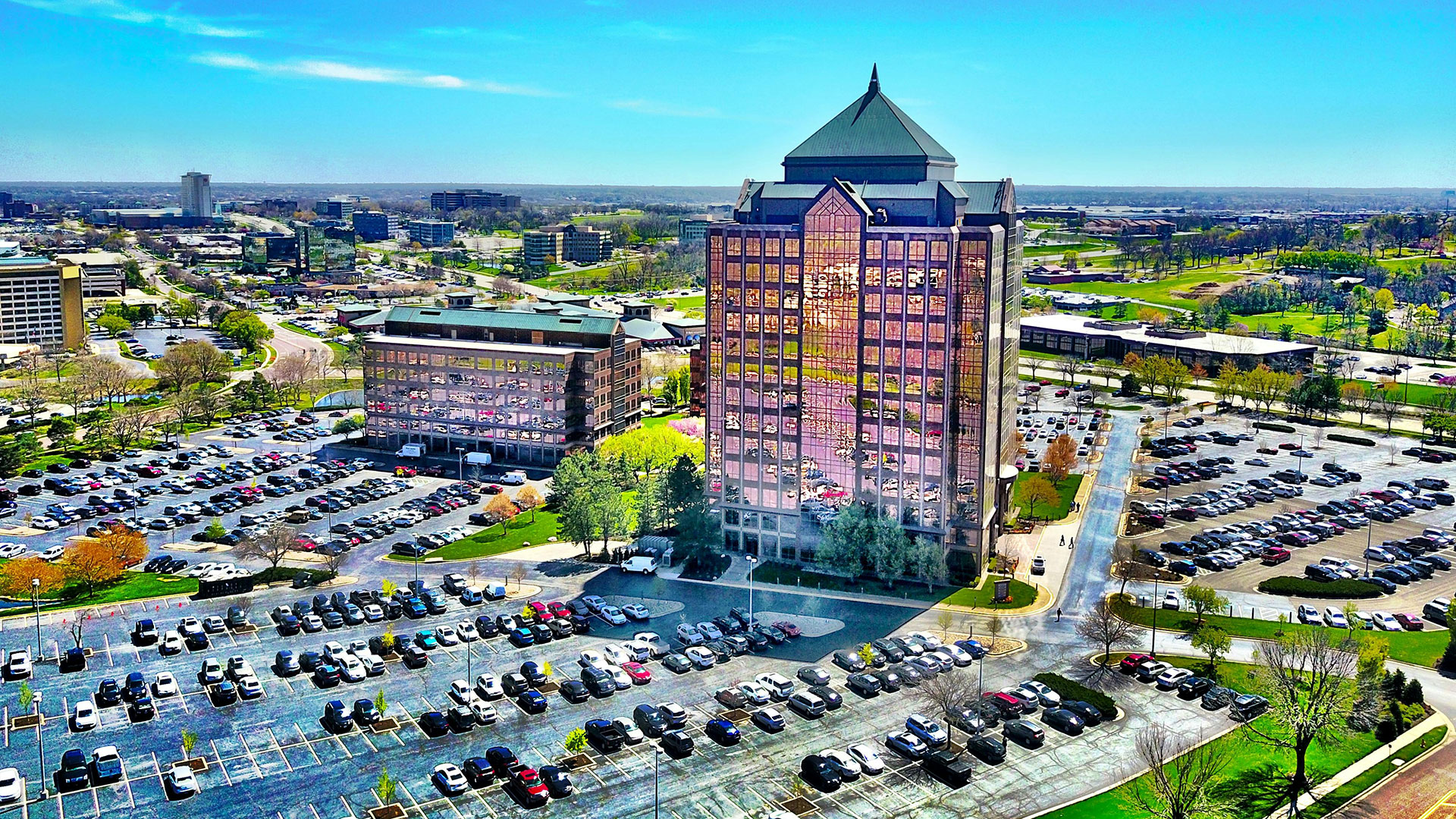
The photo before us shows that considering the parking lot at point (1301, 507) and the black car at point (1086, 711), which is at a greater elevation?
the parking lot at point (1301, 507)

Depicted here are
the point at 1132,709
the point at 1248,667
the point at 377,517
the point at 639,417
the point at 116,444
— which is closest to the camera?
the point at 1132,709

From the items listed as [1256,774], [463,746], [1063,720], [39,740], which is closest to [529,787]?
[463,746]

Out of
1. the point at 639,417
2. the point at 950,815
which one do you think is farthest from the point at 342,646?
the point at 639,417

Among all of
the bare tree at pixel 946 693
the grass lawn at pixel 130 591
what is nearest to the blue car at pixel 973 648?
the bare tree at pixel 946 693

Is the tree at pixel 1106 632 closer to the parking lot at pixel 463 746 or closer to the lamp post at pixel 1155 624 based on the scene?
the lamp post at pixel 1155 624

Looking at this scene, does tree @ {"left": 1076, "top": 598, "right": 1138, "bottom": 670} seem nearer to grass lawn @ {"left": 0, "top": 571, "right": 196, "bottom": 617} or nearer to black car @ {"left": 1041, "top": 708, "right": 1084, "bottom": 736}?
black car @ {"left": 1041, "top": 708, "right": 1084, "bottom": 736}

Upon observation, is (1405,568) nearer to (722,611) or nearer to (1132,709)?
(1132,709)
